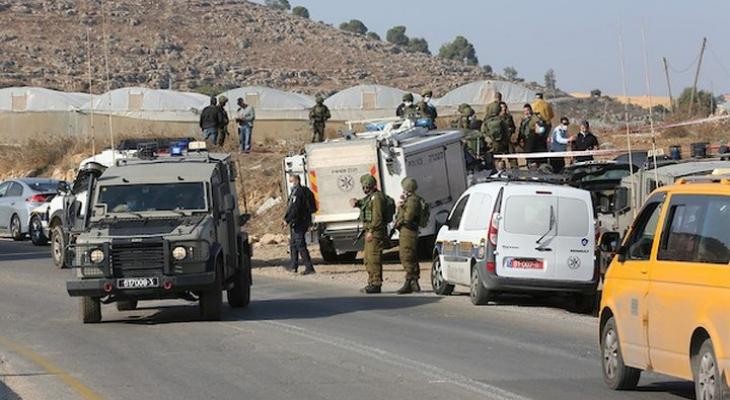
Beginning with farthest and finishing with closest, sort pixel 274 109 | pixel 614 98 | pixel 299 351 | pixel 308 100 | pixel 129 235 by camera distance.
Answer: pixel 614 98
pixel 308 100
pixel 274 109
pixel 129 235
pixel 299 351

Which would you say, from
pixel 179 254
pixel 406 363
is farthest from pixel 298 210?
pixel 406 363

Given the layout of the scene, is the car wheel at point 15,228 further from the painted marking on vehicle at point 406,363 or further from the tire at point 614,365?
the tire at point 614,365

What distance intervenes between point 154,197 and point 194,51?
109611 mm

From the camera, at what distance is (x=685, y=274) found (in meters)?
11.7

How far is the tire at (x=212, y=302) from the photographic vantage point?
2022cm

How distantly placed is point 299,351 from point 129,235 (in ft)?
12.8

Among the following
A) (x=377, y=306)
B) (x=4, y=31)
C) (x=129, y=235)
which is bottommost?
(x=377, y=306)

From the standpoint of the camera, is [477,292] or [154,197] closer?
[154,197]

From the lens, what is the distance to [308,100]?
241 ft

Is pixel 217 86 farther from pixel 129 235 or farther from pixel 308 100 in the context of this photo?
pixel 129 235

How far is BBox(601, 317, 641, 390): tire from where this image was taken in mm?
13430

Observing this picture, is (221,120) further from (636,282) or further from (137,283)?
(636,282)

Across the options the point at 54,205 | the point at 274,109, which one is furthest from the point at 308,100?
the point at 54,205

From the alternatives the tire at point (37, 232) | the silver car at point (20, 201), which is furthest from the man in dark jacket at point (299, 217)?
the silver car at point (20, 201)
